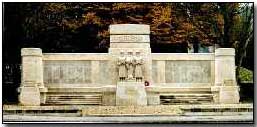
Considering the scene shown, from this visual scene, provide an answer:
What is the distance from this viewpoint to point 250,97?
1080 centimetres

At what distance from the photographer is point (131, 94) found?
11289mm

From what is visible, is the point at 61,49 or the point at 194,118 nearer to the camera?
the point at 194,118

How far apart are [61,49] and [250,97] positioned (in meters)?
2.89

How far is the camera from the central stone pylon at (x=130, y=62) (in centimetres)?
1123

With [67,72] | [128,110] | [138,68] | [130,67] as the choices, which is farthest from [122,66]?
[67,72]

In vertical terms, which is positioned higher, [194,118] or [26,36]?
[26,36]

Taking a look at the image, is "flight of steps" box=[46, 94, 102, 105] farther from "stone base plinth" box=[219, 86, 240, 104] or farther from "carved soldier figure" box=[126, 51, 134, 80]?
"stone base plinth" box=[219, 86, 240, 104]

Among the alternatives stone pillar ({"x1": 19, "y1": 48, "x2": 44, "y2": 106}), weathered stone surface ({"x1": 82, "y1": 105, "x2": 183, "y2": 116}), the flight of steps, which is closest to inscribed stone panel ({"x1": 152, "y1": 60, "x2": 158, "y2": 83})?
weathered stone surface ({"x1": 82, "y1": 105, "x2": 183, "y2": 116})

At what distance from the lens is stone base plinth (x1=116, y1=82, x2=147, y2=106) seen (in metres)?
11.2

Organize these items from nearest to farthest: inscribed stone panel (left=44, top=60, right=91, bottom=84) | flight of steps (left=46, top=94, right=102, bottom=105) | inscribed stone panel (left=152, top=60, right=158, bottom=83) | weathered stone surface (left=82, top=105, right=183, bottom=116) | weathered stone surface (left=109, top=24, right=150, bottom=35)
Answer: weathered stone surface (left=82, top=105, right=183, bottom=116), flight of steps (left=46, top=94, right=102, bottom=105), weathered stone surface (left=109, top=24, right=150, bottom=35), inscribed stone panel (left=44, top=60, right=91, bottom=84), inscribed stone panel (left=152, top=60, right=158, bottom=83)

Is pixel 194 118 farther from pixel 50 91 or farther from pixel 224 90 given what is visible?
pixel 50 91

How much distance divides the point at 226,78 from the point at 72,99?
230 centimetres

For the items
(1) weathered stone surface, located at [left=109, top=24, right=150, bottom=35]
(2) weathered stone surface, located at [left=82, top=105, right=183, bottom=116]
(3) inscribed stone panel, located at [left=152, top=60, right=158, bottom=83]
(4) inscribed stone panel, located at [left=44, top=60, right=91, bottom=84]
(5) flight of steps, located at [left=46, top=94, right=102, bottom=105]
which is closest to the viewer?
(2) weathered stone surface, located at [left=82, top=105, right=183, bottom=116]

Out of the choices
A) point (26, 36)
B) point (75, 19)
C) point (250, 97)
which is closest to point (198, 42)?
point (250, 97)
